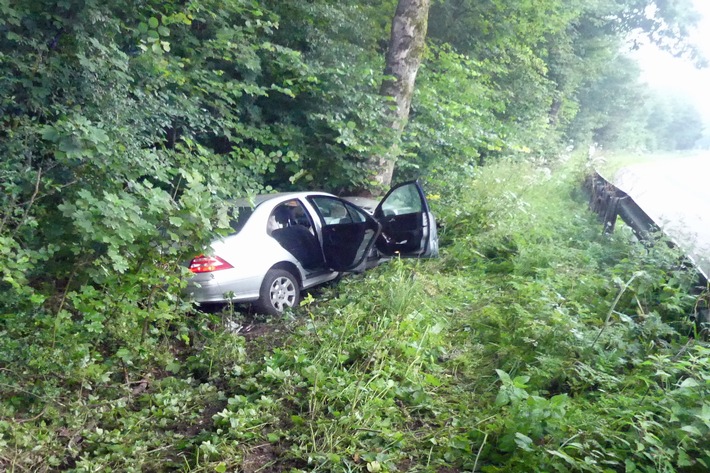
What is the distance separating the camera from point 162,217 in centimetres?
510

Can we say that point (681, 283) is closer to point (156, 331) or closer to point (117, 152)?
point (156, 331)

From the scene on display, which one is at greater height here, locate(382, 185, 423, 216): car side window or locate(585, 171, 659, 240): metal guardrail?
locate(382, 185, 423, 216): car side window

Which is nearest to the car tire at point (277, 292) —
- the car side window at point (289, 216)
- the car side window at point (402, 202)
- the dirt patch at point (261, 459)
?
the car side window at point (289, 216)

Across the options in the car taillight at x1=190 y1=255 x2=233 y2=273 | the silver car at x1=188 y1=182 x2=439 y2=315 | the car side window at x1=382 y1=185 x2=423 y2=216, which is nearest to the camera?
the car taillight at x1=190 y1=255 x2=233 y2=273

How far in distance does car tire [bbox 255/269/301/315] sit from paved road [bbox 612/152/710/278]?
4.64 metres

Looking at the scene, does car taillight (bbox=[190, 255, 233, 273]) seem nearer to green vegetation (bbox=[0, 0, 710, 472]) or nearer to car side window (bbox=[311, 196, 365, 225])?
green vegetation (bbox=[0, 0, 710, 472])

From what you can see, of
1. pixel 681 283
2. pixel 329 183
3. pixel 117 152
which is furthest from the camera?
pixel 329 183

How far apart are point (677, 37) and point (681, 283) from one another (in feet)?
118

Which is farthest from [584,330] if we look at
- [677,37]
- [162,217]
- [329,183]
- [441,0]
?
[677,37]

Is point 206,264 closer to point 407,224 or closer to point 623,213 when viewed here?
point 407,224

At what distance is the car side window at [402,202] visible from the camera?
8094mm

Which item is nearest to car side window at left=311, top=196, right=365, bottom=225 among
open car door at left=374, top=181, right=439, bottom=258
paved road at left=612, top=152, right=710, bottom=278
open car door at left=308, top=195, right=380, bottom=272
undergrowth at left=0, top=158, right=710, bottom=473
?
open car door at left=308, top=195, right=380, bottom=272

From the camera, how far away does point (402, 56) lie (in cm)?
1100

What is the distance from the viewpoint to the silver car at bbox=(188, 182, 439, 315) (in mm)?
6238
